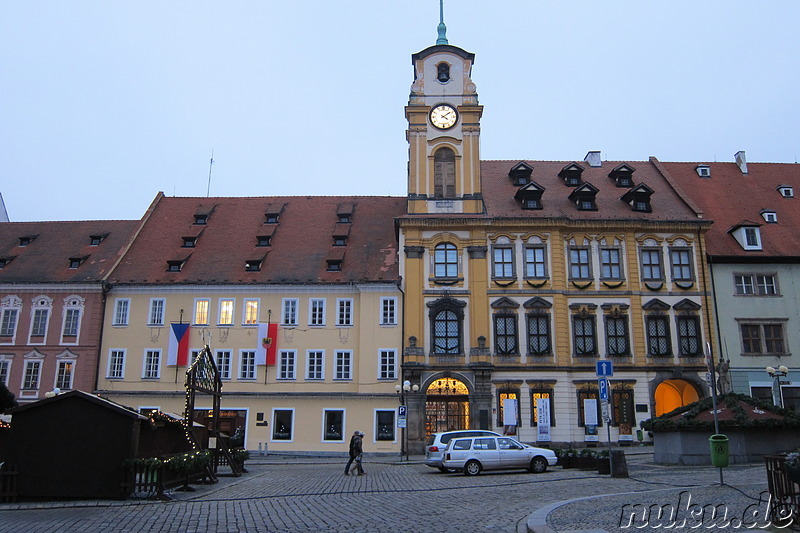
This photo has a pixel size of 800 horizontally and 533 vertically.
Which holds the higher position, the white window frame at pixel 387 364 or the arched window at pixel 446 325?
the arched window at pixel 446 325

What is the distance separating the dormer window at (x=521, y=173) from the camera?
48.5 metres

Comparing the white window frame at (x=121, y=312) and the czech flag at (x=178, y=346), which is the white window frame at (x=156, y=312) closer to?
the white window frame at (x=121, y=312)

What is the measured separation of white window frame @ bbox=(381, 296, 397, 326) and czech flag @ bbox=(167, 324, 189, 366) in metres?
12.0

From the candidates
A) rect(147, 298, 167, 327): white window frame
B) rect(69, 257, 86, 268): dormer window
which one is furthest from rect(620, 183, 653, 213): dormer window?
rect(69, 257, 86, 268): dormer window

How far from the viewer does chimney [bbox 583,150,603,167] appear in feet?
171

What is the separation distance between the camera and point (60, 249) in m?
48.1

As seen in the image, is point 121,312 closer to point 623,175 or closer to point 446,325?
point 446,325

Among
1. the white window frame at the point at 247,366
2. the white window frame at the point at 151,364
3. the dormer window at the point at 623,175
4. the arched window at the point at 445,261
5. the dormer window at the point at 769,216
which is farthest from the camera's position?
the dormer window at the point at 623,175

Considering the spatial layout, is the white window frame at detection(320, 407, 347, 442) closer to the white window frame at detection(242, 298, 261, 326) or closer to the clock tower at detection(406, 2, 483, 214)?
the white window frame at detection(242, 298, 261, 326)

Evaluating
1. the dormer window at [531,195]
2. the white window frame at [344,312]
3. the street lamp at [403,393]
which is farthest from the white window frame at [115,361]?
the dormer window at [531,195]

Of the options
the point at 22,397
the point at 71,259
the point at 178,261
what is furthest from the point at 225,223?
the point at 22,397

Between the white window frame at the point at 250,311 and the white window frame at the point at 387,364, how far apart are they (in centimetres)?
809

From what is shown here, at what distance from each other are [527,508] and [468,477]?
30.5 feet

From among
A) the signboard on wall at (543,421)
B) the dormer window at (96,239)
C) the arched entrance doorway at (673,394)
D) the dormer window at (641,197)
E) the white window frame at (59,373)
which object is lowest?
the signboard on wall at (543,421)
